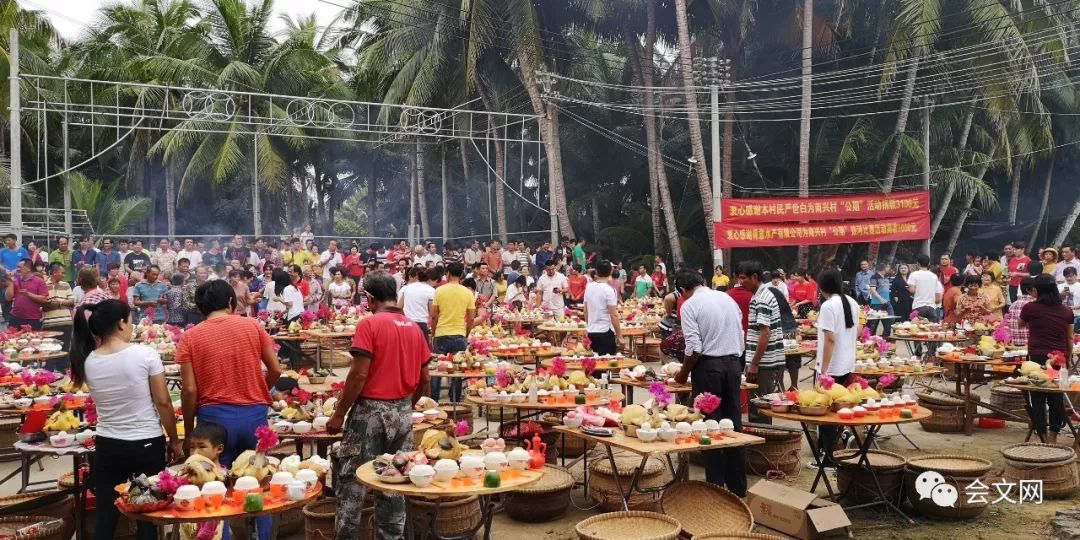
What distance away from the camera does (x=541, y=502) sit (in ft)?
24.0

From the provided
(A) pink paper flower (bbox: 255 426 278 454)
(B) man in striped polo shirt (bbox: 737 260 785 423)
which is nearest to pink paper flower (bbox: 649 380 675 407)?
(B) man in striped polo shirt (bbox: 737 260 785 423)

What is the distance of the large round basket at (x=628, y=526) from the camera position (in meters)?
5.78

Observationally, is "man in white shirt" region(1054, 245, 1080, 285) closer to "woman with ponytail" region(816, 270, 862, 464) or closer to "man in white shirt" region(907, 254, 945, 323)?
"man in white shirt" region(907, 254, 945, 323)

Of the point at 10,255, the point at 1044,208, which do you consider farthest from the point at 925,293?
the point at 1044,208

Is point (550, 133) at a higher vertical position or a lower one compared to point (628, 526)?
higher

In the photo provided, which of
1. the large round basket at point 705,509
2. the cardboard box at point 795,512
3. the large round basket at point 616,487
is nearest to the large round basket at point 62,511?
the large round basket at point 616,487

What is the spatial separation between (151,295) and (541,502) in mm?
9945

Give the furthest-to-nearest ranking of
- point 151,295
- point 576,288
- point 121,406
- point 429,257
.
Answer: point 429,257 < point 576,288 < point 151,295 < point 121,406

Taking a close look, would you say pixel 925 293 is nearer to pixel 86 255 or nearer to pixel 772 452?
pixel 772 452

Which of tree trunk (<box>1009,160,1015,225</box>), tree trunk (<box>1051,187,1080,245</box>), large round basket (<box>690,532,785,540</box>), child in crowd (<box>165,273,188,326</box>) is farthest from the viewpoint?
tree trunk (<box>1009,160,1015,225</box>)

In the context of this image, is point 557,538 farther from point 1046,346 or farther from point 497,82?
point 497,82

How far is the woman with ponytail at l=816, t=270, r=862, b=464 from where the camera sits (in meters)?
8.03

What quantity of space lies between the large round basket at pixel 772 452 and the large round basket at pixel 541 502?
1.96m

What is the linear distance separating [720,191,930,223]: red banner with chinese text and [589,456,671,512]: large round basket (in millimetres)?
12768
